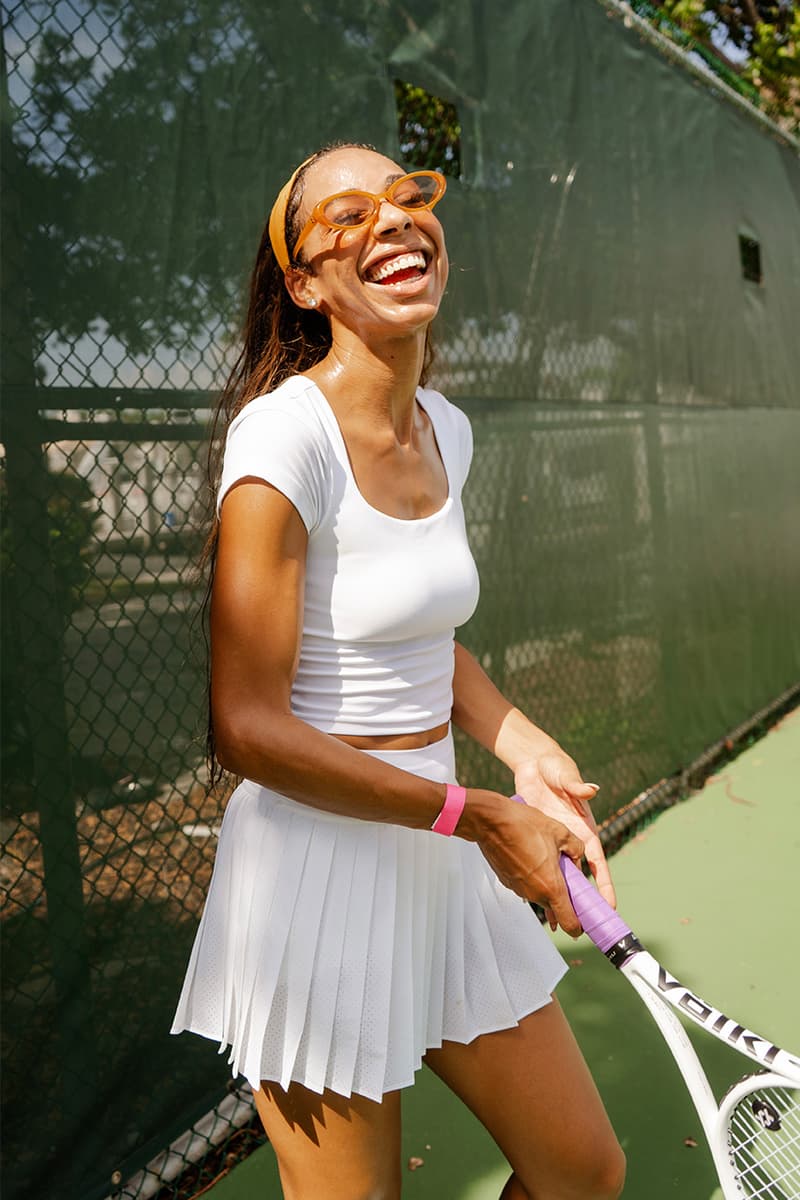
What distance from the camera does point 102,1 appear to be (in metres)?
2.44

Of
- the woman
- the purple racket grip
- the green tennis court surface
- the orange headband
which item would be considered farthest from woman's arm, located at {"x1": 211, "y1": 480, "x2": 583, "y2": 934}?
the green tennis court surface

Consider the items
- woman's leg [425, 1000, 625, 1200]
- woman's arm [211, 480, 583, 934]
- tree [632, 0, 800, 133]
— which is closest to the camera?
woman's arm [211, 480, 583, 934]

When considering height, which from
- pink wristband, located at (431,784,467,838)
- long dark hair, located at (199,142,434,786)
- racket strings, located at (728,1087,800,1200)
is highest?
long dark hair, located at (199,142,434,786)

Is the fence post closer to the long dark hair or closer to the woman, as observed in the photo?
the long dark hair

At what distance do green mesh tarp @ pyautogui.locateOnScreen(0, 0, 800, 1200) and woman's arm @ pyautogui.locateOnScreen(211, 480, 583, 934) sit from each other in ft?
3.21

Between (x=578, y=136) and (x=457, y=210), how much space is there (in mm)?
966

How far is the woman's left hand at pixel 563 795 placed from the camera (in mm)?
1812

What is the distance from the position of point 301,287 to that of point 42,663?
3.38ft

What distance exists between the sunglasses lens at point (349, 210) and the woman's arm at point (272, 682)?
50 cm

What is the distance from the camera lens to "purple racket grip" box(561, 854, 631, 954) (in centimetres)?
162

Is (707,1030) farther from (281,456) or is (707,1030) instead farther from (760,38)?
(760,38)

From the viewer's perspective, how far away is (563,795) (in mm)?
1900

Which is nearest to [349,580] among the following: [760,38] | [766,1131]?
[766,1131]

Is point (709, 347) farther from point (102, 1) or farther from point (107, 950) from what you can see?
point (107, 950)
